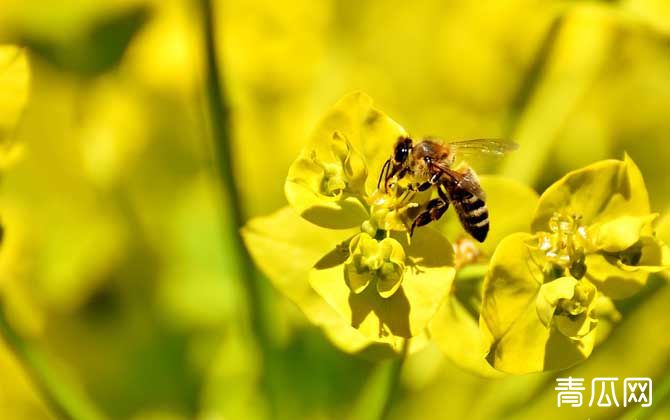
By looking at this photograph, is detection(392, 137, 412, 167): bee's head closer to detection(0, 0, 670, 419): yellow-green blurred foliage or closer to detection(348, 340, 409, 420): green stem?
detection(348, 340, 409, 420): green stem

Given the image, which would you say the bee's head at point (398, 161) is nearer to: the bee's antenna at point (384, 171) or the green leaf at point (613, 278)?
the bee's antenna at point (384, 171)

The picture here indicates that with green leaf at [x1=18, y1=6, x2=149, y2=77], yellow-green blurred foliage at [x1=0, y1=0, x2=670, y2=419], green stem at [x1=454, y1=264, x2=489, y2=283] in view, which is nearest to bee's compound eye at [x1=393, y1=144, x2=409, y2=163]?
green stem at [x1=454, y1=264, x2=489, y2=283]

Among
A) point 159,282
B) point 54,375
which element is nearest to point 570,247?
point 54,375

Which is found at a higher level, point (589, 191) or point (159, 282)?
point (589, 191)

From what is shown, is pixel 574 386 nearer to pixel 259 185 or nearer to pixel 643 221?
pixel 643 221

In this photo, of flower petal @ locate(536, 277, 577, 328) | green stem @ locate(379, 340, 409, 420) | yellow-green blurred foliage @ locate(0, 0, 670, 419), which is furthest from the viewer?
yellow-green blurred foliage @ locate(0, 0, 670, 419)
